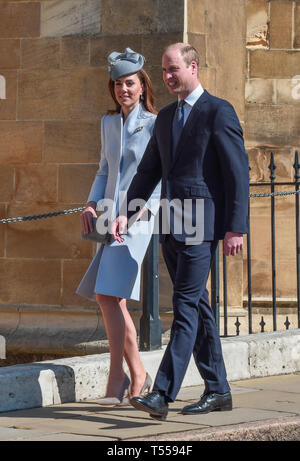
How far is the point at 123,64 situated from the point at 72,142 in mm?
3051

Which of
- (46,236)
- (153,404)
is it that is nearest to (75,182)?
(46,236)

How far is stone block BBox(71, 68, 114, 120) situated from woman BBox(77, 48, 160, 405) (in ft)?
9.29

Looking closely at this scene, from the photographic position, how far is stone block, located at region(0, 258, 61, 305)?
8867 mm

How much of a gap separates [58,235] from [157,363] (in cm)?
255

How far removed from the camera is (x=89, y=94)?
8.79 metres

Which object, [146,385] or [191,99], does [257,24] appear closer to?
[191,99]

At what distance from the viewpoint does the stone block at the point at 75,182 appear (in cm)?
878

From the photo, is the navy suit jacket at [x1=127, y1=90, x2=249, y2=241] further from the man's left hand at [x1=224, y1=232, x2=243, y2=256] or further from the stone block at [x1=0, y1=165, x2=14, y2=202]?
the stone block at [x1=0, y1=165, x2=14, y2=202]

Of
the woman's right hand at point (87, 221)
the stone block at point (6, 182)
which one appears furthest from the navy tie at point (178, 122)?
the stone block at point (6, 182)

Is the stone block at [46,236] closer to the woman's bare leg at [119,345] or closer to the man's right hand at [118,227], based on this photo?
the woman's bare leg at [119,345]

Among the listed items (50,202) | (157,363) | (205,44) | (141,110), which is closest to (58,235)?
(50,202)

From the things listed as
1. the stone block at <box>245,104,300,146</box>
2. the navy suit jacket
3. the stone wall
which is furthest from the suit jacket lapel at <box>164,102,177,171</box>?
the stone block at <box>245,104,300,146</box>

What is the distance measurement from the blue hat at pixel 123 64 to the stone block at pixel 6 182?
3.25 metres
